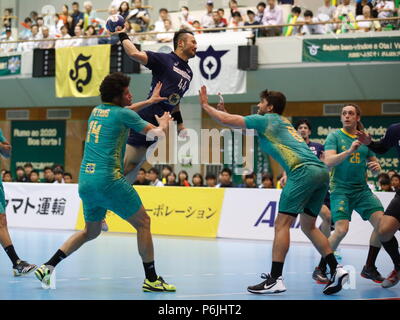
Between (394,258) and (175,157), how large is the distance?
16555mm

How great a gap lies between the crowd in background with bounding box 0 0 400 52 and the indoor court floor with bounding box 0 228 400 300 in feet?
28.3

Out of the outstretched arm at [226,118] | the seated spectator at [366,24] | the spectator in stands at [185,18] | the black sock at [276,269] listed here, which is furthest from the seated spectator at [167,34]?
the black sock at [276,269]

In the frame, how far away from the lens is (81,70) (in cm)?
2505

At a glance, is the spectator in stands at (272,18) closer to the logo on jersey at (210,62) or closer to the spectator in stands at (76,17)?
the logo on jersey at (210,62)

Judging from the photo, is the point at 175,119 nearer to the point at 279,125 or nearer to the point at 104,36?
the point at 279,125

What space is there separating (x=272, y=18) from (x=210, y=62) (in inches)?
102

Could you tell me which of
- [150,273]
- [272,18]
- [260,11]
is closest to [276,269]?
[150,273]

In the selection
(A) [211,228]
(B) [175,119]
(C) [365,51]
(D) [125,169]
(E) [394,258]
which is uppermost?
(C) [365,51]

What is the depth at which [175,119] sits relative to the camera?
1014 cm

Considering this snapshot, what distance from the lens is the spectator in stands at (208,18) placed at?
24487 mm

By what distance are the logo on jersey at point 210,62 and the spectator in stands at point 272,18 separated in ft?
5.47

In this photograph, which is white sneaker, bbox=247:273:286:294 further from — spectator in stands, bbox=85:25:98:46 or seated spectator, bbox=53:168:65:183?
spectator in stands, bbox=85:25:98:46

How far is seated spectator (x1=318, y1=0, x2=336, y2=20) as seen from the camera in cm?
2278
